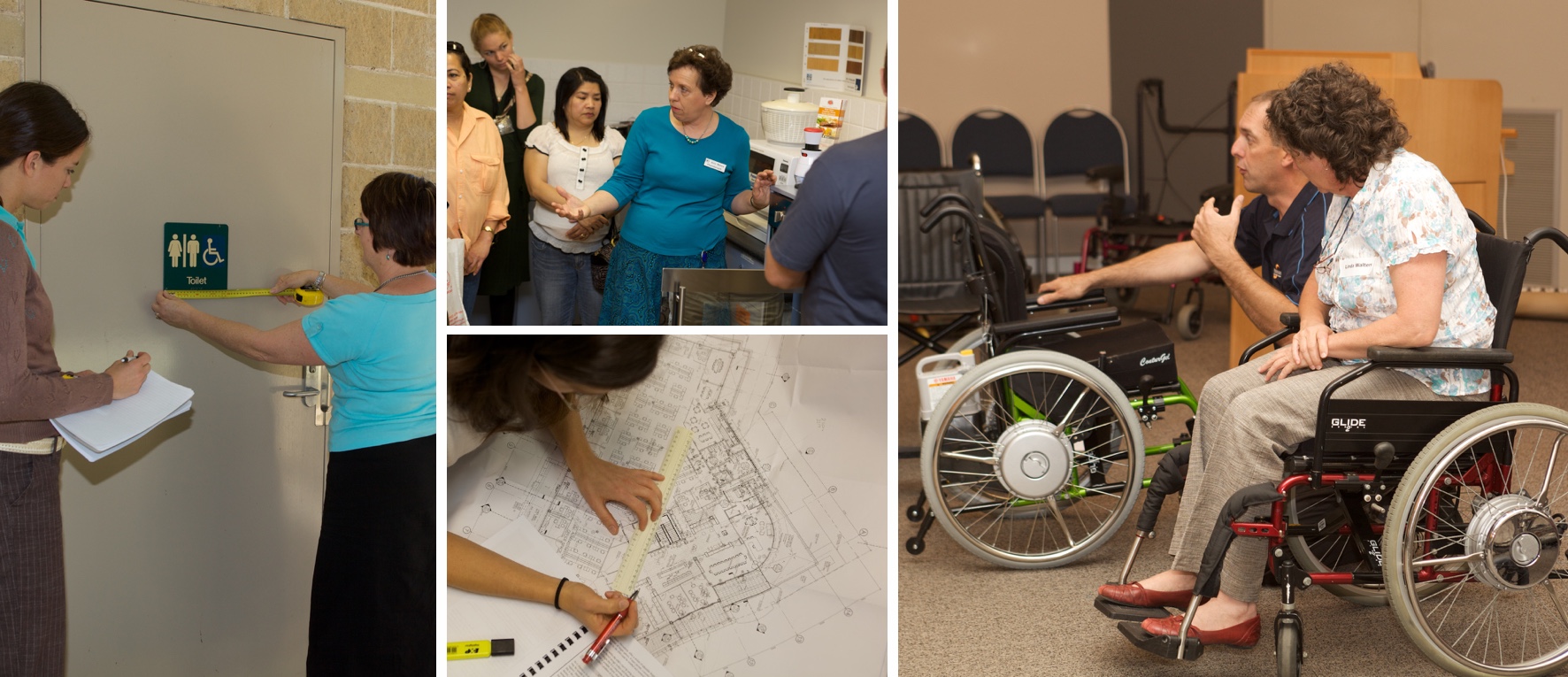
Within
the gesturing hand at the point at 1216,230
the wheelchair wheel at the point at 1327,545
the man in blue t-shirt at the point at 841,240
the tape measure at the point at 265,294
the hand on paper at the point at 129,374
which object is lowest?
the wheelchair wheel at the point at 1327,545

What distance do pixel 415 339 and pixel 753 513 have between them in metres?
0.98

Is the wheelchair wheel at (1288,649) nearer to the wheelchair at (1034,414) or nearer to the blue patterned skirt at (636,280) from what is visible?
the wheelchair at (1034,414)

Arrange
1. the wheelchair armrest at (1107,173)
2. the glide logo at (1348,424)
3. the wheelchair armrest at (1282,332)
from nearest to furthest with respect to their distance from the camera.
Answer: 1. the glide logo at (1348,424)
2. the wheelchair armrest at (1282,332)
3. the wheelchair armrest at (1107,173)

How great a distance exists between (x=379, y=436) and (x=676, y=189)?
115 cm

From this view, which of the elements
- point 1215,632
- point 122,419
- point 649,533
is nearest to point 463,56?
point 649,533

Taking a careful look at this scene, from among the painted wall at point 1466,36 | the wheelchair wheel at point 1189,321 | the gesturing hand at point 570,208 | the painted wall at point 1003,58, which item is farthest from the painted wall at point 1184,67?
the gesturing hand at point 570,208

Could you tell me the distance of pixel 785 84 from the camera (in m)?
1.22

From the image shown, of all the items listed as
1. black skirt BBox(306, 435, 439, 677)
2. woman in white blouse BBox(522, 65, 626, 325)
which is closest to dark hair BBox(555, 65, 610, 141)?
woman in white blouse BBox(522, 65, 626, 325)

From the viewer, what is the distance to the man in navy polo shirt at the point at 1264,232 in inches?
106

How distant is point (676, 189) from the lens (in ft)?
4.12

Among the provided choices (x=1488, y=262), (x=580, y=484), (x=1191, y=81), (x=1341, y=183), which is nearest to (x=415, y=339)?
(x=580, y=484)

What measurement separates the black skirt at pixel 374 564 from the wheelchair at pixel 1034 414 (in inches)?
46.3

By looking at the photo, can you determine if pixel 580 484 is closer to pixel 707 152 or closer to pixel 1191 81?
pixel 707 152

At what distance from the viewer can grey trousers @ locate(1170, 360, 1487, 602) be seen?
2219mm
